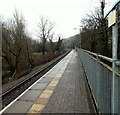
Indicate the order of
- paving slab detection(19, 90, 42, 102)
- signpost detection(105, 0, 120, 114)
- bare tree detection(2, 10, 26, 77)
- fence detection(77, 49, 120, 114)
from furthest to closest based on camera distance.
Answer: bare tree detection(2, 10, 26, 77), paving slab detection(19, 90, 42, 102), fence detection(77, 49, 120, 114), signpost detection(105, 0, 120, 114)

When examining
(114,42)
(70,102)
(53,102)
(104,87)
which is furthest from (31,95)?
(114,42)

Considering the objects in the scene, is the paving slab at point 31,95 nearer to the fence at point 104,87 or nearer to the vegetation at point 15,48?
the fence at point 104,87

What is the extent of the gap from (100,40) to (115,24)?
22873 millimetres

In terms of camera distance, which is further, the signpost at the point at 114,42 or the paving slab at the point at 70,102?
the paving slab at the point at 70,102

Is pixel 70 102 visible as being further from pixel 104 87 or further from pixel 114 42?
pixel 114 42

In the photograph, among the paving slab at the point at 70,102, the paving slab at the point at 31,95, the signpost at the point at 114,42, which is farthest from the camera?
the paving slab at the point at 31,95

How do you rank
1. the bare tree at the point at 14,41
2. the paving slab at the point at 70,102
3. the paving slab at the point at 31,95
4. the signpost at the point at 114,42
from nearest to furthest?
the signpost at the point at 114,42 → the paving slab at the point at 70,102 → the paving slab at the point at 31,95 → the bare tree at the point at 14,41

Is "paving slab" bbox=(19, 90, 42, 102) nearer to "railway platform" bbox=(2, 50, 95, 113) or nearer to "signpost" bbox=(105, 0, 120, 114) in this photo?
"railway platform" bbox=(2, 50, 95, 113)

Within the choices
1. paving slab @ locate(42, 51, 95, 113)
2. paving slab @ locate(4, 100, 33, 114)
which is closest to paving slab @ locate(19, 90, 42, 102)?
paving slab @ locate(4, 100, 33, 114)

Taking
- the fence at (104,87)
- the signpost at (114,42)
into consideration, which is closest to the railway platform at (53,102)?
the fence at (104,87)

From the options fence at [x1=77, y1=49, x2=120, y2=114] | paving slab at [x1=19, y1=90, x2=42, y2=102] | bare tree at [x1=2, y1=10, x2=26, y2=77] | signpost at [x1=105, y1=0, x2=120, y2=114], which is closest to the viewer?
signpost at [x1=105, y1=0, x2=120, y2=114]

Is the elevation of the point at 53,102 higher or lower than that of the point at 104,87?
lower

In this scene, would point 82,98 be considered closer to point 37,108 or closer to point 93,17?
point 37,108

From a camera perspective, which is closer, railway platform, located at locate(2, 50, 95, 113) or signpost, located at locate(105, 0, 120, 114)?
signpost, located at locate(105, 0, 120, 114)
